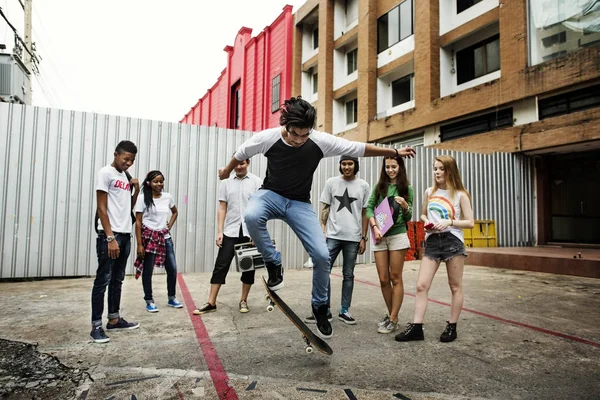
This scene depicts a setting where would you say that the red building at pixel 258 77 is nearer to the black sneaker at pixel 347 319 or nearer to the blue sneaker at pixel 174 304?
the blue sneaker at pixel 174 304

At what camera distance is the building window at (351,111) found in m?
20.5

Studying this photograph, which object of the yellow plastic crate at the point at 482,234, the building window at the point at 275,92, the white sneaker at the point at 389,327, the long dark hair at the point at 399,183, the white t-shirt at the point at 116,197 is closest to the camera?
the white t-shirt at the point at 116,197

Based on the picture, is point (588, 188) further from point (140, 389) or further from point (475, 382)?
point (140, 389)

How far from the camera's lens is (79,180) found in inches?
285

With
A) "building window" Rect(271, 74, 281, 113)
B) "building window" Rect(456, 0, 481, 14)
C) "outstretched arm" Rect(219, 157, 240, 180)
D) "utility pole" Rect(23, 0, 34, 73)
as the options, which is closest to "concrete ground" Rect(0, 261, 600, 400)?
"outstretched arm" Rect(219, 157, 240, 180)

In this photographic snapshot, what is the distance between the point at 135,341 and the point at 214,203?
492 centimetres

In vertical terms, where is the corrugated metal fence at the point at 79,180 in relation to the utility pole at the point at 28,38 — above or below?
below

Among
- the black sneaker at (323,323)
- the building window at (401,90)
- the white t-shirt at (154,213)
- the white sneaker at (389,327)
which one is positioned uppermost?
the building window at (401,90)

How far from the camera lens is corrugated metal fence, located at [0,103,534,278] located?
22.5 feet

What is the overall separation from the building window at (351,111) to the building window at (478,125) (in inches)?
241

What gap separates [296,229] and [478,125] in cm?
1312

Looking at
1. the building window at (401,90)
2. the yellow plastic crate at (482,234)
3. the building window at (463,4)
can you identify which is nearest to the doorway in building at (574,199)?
the yellow plastic crate at (482,234)

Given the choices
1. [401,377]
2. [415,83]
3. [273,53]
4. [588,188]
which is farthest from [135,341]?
[273,53]

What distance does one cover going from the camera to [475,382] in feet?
8.42
